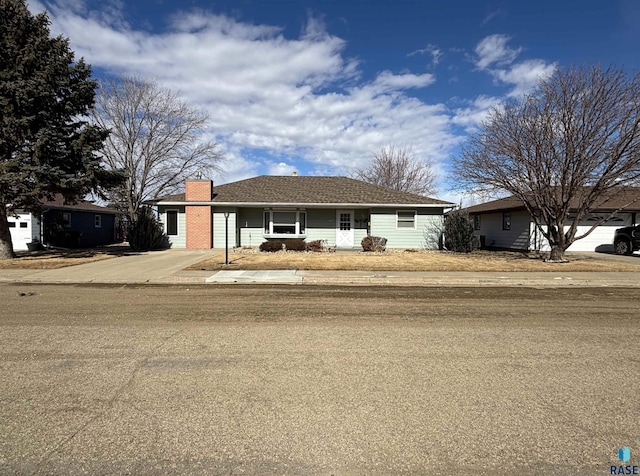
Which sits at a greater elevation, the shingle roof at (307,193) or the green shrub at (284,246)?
the shingle roof at (307,193)

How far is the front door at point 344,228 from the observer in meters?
22.8

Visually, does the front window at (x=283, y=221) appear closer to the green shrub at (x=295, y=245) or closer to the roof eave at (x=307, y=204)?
the roof eave at (x=307, y=204)

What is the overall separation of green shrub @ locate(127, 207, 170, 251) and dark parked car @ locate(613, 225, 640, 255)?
26.6m

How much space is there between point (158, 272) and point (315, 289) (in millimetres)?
6039

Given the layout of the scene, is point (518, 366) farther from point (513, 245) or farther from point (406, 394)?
point (513, 245)

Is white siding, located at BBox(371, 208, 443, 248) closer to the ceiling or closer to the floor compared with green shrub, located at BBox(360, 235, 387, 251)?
closer to the ceiling

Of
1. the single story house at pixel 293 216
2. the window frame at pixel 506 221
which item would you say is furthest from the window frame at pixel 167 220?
the window frame at pixel 506 221

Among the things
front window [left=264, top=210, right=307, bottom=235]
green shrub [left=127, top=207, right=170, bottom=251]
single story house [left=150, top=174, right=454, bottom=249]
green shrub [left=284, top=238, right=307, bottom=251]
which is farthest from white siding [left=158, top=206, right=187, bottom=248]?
green shrub [left=284, top=238, right=307, bottom=251]

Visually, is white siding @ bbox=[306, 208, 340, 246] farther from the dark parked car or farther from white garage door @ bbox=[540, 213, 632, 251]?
the dark parked car

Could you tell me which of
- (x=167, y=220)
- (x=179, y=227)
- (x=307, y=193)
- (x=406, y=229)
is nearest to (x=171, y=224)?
(x=167, y=220)

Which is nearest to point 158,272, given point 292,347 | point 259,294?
point 259,294

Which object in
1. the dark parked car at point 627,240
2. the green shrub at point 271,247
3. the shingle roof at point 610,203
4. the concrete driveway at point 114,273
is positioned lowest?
the concrete driveway at point 114,273

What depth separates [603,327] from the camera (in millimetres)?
6055

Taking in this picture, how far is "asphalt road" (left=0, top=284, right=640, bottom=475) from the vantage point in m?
2.62
